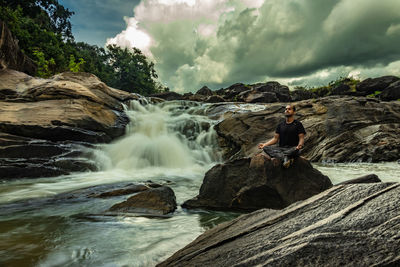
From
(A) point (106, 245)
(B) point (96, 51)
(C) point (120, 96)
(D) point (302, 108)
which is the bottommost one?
(A) point (106, 245)

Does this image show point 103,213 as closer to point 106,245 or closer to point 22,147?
point 106,245

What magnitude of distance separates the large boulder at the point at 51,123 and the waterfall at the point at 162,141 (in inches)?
37.1

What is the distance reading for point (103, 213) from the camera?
491cm

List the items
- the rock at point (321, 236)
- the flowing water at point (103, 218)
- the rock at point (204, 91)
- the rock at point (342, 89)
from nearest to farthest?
1. the rock at point (321, 236)
2. the flowing water at point (103, 218)
3. the rock at point (342, 89)
4. the rock at point (204, 91)

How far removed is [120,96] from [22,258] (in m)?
14.9

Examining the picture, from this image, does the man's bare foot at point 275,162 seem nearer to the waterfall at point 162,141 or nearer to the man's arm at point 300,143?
the man's arm at point 300,143

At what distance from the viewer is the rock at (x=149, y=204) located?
4.98 metres

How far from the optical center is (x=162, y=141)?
13.5 meters

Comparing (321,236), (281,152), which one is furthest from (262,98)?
(321,236)

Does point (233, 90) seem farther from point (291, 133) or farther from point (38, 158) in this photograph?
point (291, 133)

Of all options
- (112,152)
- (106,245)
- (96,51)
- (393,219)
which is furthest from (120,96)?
(96,51)

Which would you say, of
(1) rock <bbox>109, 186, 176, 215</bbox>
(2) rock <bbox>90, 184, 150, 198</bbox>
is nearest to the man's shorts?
(1) rock <bbox>109, 186, 176, 215</bbox>

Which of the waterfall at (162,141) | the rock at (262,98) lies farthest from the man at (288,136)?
the rock at (262,98)

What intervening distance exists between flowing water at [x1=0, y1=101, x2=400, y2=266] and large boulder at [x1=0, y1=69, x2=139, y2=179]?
2.64 feet
